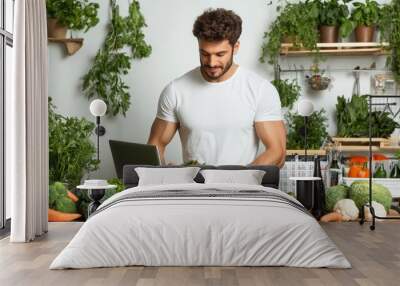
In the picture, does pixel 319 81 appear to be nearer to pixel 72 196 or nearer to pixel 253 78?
pixel 253 78

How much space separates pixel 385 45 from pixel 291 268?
3.98 metres

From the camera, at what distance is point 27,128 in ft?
18.9

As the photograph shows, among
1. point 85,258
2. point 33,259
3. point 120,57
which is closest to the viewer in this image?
point 85,258

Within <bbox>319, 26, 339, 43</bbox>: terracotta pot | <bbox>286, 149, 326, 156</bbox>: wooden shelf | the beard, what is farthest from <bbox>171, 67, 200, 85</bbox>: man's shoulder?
<bbox>319, 26, 339, 43</bbox>: terracotta pot

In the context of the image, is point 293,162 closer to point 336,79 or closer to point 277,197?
point 336,79

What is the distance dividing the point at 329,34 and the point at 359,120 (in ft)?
3.18

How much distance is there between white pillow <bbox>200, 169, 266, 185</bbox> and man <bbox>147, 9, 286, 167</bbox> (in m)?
0.89

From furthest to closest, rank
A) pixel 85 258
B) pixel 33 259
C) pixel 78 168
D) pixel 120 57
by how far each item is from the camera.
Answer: pixel 120 57, pixel 78 168, pixel 33 259, pixel 85 258

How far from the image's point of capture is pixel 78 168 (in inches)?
291

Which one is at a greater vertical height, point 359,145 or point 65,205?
point 359,145

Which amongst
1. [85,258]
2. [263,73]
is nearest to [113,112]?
[263,73]

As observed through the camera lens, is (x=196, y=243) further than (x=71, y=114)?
No

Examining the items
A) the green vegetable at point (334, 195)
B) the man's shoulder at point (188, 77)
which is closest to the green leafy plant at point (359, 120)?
the green vegetable at point (334, 195)

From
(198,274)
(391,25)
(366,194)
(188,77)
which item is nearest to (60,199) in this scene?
(188,77)
